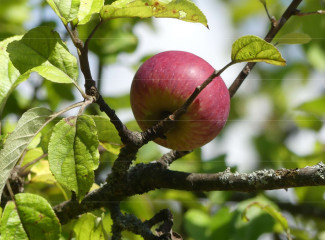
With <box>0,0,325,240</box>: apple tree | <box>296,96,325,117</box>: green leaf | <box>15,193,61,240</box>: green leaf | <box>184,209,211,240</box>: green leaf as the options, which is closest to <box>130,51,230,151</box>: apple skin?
<box>0,0,325,240</box>: apple tree

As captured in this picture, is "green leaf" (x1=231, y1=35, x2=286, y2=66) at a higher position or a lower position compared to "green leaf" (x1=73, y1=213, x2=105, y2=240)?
higher

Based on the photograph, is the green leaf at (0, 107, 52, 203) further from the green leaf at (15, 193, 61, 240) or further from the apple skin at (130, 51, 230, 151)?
the apple skin at (130, 51, 230, 151)

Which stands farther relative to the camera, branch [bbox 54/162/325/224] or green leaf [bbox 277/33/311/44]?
green leaf [bbox 277/33/311/44]

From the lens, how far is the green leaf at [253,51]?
773 millimetres

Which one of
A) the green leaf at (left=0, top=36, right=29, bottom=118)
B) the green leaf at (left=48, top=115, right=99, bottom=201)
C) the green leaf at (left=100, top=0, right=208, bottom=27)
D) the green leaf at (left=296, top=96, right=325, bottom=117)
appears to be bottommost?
the green leaf at (left=296, top=96, right=325, bottom=117)

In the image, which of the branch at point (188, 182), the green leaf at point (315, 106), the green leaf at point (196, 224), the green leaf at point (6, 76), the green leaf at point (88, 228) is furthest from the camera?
the green leaf at point (315, 106)

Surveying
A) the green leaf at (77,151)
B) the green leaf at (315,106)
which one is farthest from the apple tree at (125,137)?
the green leaf at (315,106)

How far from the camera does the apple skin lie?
92 centimetres

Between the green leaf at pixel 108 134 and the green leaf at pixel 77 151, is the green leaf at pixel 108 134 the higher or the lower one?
the lower one

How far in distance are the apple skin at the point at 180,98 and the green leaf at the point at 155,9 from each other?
14 cm

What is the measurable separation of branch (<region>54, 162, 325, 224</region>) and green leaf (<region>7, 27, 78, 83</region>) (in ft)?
0.78

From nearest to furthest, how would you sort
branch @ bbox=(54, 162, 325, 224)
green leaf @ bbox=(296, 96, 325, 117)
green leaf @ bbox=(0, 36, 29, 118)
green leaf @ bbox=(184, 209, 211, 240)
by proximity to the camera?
branch @ bbox=(54, 162, 325, 224), green leaf @ bbox=(0, 36, 29, 118), green leaf @ bbox=(184, 209, 211, 240), green leaf @ bbox=(296, 96, 325, 117)

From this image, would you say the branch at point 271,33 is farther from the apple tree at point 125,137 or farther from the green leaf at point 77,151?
the green leaf at point 77,151

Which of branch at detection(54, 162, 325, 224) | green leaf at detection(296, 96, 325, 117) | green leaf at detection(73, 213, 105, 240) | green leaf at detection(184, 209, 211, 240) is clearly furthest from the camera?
green leaf at detection(296, 96, 325, 117)
